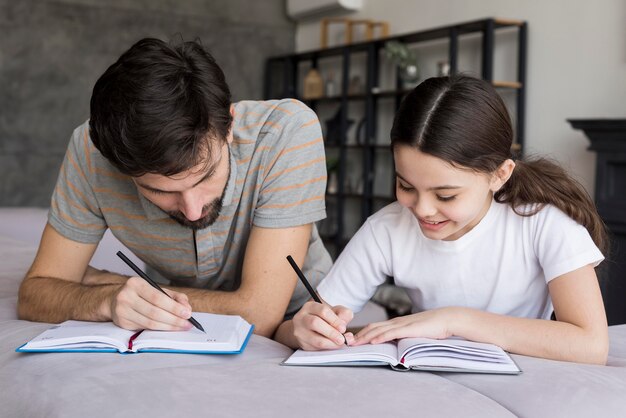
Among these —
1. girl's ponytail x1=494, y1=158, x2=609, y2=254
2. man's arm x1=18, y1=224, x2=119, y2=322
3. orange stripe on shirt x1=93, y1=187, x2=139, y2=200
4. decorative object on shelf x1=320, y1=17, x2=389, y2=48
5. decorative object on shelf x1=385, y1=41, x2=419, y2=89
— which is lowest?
man's arm x1=18, y1=224, x2=119, y2=322

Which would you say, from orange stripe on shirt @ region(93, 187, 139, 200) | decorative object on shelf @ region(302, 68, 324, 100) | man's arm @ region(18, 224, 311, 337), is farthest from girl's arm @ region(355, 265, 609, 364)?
decorative object on shelf @ region(302, 68, 324, 100)

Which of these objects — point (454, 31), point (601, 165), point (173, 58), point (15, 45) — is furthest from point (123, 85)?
point (15, 45)

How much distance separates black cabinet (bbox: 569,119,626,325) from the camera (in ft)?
12.0

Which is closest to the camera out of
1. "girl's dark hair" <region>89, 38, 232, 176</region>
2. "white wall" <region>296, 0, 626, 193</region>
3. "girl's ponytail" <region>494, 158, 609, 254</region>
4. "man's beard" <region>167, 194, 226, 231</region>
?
"girl's dark hair" <region>89, 38, 232, 176</region>

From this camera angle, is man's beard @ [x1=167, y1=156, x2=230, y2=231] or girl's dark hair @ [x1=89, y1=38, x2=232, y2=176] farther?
man's beard @ [x1=167, y1=156, x2=230, y2=231]

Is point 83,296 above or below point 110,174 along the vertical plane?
below

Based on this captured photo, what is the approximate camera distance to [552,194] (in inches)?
60.6

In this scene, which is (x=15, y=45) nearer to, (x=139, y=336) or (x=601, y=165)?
(x=601, y=165)

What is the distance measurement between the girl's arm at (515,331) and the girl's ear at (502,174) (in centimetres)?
30

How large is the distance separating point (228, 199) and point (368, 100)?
13.2 feet

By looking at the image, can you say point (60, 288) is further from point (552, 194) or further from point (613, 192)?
point (613, 192)

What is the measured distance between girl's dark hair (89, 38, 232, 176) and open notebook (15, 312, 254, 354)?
321mm

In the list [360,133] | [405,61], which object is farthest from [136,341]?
[360,133]

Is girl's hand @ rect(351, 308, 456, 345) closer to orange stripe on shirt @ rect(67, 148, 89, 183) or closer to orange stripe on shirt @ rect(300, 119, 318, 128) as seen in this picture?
orange stripe on shirt @ rect(300, 119, 318, 128)
